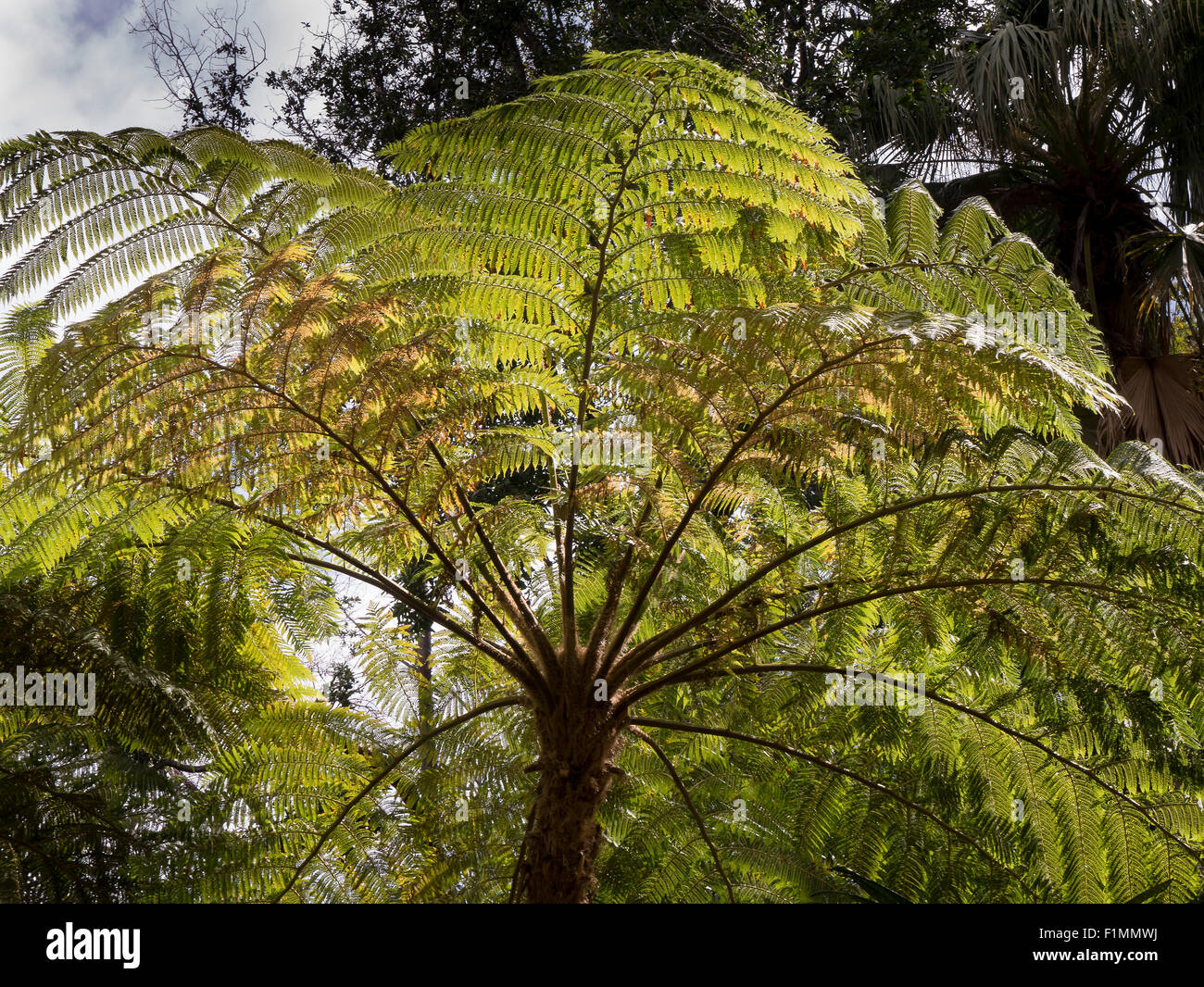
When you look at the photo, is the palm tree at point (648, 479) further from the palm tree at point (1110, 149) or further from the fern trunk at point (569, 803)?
the palm tree at point (1110, 149)

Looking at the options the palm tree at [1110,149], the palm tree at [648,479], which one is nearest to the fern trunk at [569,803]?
the palm tree at [648,479]

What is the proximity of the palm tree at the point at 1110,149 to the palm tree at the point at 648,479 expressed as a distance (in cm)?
336

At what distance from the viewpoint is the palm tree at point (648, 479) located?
217 centimetres

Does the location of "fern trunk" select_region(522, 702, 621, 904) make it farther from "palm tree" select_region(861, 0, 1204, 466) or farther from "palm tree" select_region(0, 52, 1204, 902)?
"palm tree" select_region(861, 0, 1204, 466)

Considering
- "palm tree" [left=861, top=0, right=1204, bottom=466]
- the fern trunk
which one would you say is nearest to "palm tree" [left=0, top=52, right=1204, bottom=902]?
the fern trunk

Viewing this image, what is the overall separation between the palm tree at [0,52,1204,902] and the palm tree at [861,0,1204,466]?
336cm

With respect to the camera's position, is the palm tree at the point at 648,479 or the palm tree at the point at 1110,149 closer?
the palm tree at the point at 648,479

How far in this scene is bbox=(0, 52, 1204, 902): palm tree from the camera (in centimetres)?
217

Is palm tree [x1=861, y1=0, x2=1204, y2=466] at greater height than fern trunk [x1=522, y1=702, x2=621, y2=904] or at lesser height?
greater

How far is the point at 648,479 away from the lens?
2480 mm

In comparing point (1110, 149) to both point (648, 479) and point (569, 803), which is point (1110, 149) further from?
point (569, 803)

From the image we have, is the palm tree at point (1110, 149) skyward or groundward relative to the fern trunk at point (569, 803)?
skyward

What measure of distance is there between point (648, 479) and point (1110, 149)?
5.30 m

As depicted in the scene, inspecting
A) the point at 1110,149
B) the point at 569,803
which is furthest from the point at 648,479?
the point at 1110,149
